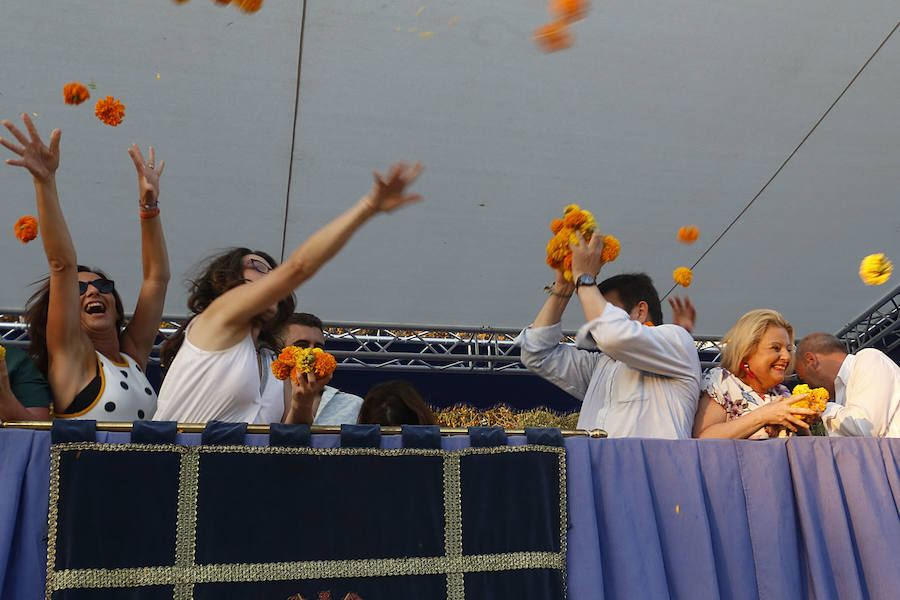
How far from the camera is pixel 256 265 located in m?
2.54

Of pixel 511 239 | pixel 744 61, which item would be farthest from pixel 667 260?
pixel 744 61

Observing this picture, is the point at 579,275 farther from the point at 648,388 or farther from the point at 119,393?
the point at 119,393

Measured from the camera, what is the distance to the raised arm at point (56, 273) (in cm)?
225

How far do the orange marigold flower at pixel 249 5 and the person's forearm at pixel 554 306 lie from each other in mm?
1782

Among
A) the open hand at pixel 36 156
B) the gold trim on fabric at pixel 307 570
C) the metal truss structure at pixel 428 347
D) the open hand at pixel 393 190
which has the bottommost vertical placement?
the gold trim on fabric at pixel 307 570

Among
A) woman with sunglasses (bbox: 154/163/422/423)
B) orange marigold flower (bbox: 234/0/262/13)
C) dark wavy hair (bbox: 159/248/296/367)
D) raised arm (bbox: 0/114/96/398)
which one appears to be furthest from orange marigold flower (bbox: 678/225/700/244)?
raised arm (bbox: 0/114/96/398)

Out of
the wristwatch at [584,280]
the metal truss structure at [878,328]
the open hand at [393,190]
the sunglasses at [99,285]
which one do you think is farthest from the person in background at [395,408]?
the metal truss structure at [878,328]

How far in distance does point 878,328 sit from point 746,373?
11.7ft

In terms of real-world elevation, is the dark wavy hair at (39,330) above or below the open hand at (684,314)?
below

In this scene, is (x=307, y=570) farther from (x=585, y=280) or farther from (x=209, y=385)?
(x=585, y=280)

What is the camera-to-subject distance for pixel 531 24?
13.3 ft

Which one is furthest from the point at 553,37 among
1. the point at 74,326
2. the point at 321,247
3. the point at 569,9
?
the point at 74,326

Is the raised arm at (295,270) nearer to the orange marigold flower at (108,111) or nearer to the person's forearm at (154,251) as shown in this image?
the person's forearm at (154,251)

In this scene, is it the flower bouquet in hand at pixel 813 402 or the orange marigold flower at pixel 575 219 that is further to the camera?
the orange marigold flower at pixel 575 219
